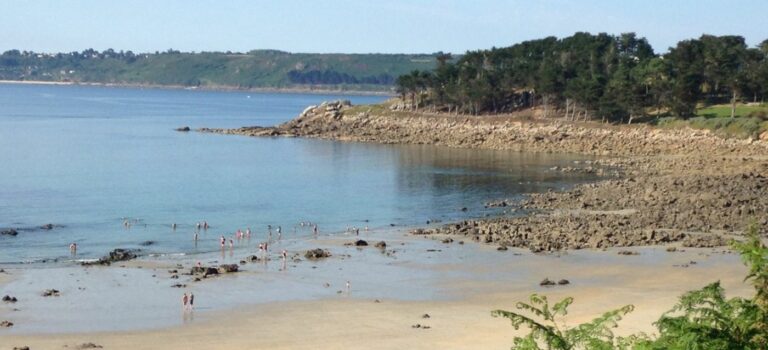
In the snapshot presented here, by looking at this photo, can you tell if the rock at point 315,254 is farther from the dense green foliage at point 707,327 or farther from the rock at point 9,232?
the dense green foliage at point 707,327

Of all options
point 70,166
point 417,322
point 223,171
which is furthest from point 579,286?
point 70,166

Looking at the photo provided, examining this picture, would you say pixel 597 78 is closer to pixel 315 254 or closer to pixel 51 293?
pixel 315 254

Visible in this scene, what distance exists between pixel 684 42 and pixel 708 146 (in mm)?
35491

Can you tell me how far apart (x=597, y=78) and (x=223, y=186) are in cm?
5414

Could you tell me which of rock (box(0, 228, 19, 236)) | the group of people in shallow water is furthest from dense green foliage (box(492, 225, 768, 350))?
rock (box(0, 228, 19, 236))

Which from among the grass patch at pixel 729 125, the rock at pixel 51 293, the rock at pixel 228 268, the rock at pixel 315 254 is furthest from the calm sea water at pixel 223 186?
the grass patch at pixel 729 125

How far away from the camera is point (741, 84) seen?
110 metres

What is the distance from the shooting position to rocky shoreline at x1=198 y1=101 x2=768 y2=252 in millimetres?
51281

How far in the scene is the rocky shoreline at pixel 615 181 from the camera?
5128 centimetres

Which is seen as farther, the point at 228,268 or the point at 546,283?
the point at 228,268

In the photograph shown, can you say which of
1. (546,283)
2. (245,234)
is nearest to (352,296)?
(546,283)

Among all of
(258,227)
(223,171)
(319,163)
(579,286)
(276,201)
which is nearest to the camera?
(579,286)

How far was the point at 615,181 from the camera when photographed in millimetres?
72375

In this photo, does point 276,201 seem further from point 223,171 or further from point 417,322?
point 417,322
